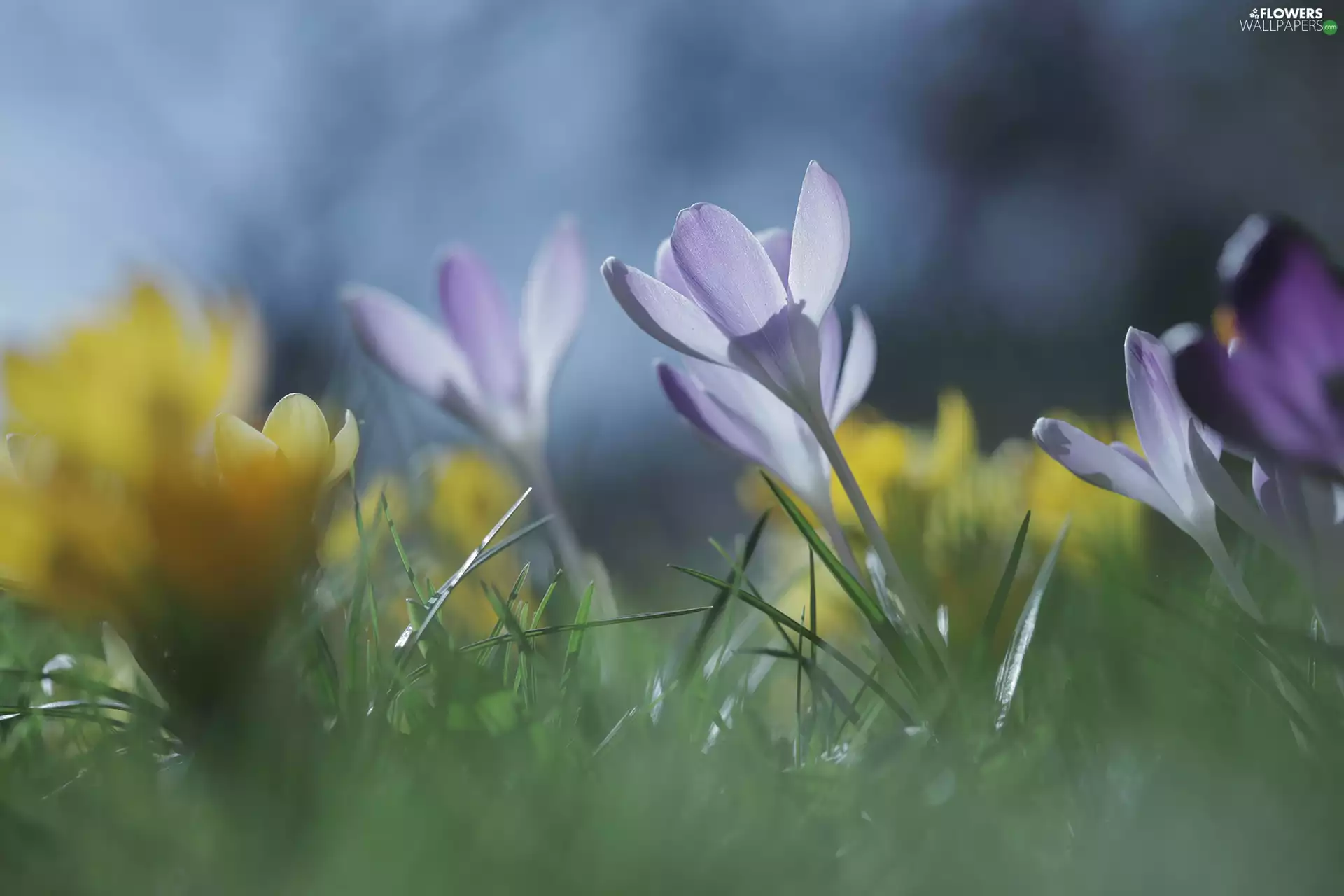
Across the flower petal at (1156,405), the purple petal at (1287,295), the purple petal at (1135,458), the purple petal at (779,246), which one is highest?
the purple petal at (779,246)

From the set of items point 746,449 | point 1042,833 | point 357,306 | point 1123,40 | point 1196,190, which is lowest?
point 1042,833

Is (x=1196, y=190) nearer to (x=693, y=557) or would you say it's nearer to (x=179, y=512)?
(x=693, y=557)

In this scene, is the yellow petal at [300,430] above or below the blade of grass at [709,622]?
above

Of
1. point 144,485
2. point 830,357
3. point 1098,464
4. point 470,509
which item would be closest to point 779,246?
point 830,357

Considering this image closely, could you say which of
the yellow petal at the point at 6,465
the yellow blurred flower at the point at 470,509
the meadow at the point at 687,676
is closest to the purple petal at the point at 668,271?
the meadow at the point at 687,676

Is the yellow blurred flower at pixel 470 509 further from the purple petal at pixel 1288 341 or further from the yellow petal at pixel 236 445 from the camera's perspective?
the purple petal at pixel 1288 341

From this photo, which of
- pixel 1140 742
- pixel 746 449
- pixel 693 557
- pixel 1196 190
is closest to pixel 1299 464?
pixel 1140 742

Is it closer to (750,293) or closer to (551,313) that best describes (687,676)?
(750,293)
